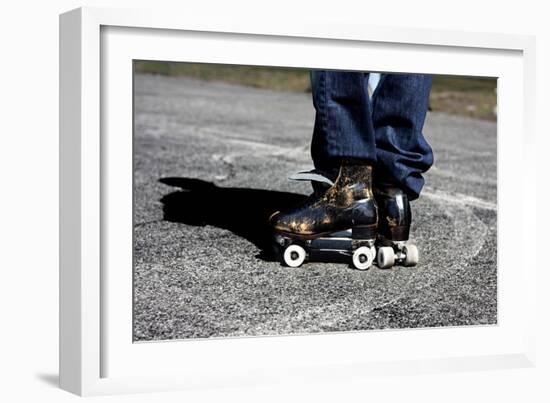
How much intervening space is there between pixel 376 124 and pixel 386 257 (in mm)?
524

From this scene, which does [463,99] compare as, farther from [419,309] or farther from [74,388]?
[74,388]

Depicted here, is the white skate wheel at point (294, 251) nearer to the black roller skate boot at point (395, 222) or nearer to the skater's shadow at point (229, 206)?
the skater's shadow at point (229, 206)

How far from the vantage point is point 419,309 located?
346 centimetres

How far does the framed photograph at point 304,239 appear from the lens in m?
2.78

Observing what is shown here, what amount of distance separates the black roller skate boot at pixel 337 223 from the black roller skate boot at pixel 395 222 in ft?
0.28

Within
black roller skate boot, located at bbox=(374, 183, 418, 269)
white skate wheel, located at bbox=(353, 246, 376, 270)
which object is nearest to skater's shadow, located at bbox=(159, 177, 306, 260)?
white skate wheel, located at bbox=(353, 246, 376, 270)

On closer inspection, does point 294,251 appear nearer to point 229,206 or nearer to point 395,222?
point 395,222

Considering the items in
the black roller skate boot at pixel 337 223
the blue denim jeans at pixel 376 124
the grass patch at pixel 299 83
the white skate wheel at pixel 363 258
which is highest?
the grass patch at pixel 299 83

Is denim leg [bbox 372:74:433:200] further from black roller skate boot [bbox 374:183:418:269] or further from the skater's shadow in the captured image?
the skater's shadow

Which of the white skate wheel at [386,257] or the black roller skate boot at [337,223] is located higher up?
the black roller skate boot at [337,223]

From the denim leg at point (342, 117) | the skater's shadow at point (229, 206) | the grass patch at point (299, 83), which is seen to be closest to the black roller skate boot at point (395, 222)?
the denim leg at point (342, 117)

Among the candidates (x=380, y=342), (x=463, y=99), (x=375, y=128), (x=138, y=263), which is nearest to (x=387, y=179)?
(x=375, y=128)

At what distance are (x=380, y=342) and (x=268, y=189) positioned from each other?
1.95 metres

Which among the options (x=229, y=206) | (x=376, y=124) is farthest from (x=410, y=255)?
Result: (x=229, y=206)
